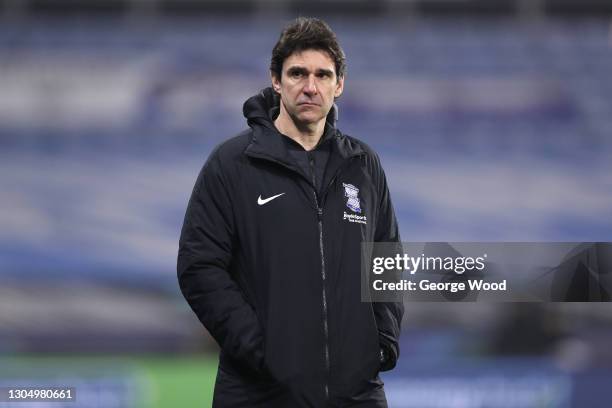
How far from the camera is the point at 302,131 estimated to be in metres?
1.95

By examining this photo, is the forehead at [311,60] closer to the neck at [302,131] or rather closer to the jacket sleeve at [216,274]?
the neck at [302,131]

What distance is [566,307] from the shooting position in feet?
21.2

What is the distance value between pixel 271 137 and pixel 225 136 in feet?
19.6

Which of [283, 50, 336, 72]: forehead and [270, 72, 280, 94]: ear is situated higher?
[283, 50, 336, 72]: forehead

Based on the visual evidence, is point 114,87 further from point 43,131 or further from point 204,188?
point 204,188

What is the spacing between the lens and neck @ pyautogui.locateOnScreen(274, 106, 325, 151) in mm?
1944

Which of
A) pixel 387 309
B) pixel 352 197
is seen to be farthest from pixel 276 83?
pixel 387 309

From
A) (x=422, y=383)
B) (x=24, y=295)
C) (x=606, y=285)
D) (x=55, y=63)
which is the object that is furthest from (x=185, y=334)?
(x=606, y=285)

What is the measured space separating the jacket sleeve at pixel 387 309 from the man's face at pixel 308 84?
22cm

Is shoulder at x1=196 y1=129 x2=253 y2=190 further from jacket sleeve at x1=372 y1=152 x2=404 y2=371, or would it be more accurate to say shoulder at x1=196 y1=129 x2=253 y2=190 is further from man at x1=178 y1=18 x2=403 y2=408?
jacket sleeve at x1=372 y1=152 x2=404 y2=371

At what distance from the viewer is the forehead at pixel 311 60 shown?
1.91 meters

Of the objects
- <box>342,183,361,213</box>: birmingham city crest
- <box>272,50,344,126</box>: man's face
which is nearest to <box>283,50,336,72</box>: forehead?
<box>272,50,344,126</box>: man's face

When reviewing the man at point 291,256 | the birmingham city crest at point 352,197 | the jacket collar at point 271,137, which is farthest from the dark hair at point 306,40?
the birmingham city crest at point 352,197

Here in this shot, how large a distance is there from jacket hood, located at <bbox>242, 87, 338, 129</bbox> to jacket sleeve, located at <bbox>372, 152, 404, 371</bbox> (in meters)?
0.15
